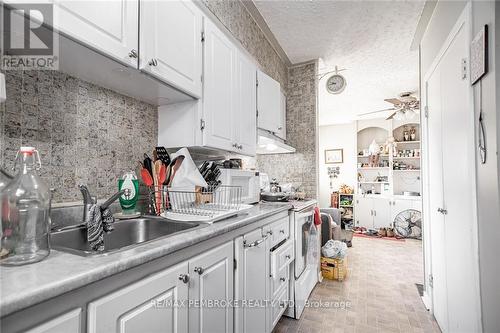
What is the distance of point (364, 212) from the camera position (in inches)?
225

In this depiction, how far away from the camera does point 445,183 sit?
174 centimetres

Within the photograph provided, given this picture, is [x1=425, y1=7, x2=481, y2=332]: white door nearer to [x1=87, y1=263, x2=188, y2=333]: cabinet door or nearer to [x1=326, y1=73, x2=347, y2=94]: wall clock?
[x1=326, y1=73, x2=347, y2=94]: wall clock

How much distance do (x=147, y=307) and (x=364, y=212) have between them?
19.2 feet

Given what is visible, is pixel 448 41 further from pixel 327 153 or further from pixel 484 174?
pixel 327 153

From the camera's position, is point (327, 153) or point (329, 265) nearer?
point (329, 265)

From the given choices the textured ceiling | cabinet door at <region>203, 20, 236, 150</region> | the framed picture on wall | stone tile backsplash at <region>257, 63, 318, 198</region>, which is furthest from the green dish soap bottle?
the framed picture on wall

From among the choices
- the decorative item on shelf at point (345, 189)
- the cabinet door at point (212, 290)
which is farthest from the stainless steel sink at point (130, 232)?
the decorative item on shelf at point (345, 189)

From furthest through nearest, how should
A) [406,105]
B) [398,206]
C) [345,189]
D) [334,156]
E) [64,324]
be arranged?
[334,156], [345,189], [398,206], [406,105], [64,324]

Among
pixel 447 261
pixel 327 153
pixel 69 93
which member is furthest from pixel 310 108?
pixel 327 153

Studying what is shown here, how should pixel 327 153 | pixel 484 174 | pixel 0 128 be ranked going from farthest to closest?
pixel 327 153 < pixel 484 174 < pixel 0 128

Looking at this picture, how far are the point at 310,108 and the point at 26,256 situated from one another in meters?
2.95

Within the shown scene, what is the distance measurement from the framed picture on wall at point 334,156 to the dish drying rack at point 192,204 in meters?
5.42

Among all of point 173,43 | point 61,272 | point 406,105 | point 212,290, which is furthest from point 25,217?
point 406,105

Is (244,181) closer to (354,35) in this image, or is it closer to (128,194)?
(128,194)
